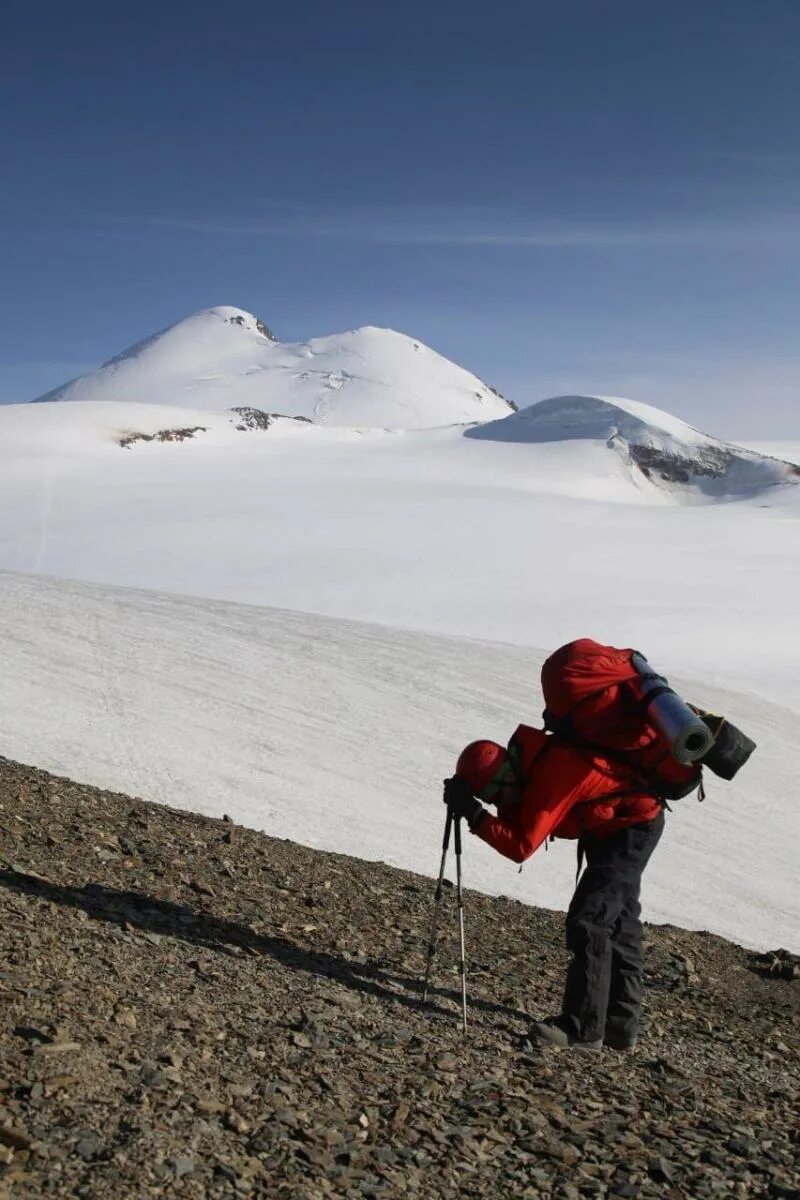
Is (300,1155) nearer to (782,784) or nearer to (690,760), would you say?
(690,760)

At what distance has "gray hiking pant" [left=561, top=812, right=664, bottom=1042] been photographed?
5.26 metres

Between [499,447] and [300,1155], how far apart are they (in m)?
59.5

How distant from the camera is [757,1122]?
4.38 m

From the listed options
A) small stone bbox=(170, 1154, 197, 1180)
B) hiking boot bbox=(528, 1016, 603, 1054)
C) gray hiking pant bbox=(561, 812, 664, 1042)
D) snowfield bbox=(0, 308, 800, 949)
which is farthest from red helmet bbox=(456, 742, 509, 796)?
snowfield bbox=(0, 308, 800, 949)

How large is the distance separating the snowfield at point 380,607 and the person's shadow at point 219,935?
4625 mm

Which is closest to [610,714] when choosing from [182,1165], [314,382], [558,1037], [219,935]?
[558,1037]

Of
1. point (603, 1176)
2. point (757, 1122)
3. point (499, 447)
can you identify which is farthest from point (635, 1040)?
point (499, 447)

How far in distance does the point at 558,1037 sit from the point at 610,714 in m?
1.45

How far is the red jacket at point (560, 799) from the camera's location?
5199 mm

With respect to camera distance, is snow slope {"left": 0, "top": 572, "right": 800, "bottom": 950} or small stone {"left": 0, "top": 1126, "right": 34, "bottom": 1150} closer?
small stone {"left": 0, "top": 1126, "right": 34, "bottom": 1150}

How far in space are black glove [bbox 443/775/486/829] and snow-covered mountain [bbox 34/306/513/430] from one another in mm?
148458

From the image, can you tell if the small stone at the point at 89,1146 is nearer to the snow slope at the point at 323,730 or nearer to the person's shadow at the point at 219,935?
the person's shadow at the point at 219,935

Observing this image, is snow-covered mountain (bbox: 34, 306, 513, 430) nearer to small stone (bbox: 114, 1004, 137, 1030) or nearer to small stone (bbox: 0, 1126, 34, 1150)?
small stone (bbox: 114, 1004, 137, 1030)

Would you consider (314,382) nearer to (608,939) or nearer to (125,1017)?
(608,939)
